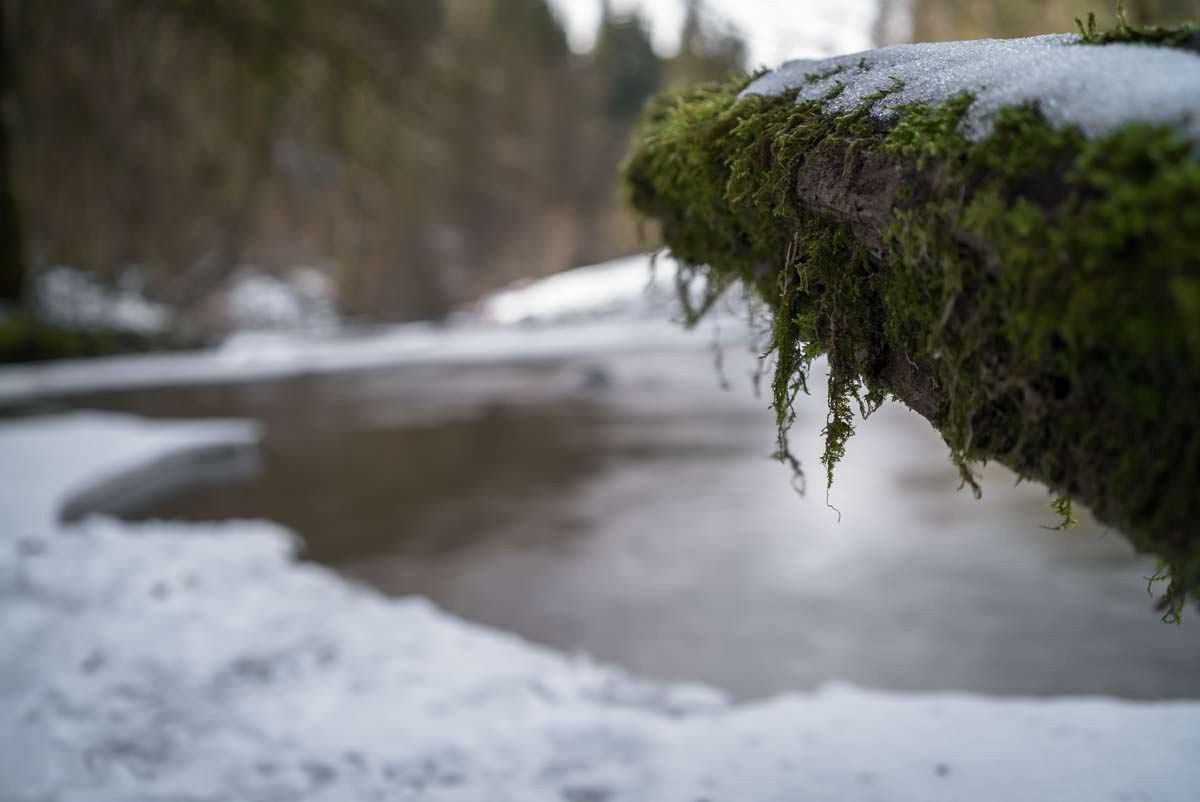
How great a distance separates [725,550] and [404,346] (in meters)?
12.6

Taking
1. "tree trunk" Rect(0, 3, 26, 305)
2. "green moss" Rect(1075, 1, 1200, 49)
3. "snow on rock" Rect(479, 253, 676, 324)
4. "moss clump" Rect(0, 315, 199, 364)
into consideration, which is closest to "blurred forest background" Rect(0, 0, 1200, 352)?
"tree trunk" Rect(0, 3, 26, 305)

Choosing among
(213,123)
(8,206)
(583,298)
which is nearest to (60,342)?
(8,206)

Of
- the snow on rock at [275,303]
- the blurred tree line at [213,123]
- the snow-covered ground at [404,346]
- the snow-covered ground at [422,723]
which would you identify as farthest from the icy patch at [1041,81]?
the snow on rock at [275,303]

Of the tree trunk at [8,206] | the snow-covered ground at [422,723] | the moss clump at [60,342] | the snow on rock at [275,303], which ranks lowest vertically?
the snow on rock at [275,303]

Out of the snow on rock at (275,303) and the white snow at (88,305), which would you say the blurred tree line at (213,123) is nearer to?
the white snow at (88,305)

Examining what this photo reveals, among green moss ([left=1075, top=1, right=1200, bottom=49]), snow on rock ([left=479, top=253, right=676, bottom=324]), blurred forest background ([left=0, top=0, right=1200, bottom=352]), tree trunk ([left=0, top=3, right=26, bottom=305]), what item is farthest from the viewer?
snow on rock ([left=479, top=253, right=676, bottom=324])

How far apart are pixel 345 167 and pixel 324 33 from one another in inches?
103

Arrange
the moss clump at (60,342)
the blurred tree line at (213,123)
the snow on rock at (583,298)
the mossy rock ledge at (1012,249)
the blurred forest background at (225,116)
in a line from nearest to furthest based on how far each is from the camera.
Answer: the mossy rock ledge at (1012,249)
the blurred forest background at (225,116)
the blurred tree line at (213,123)
the moss clump at (60,342)
the snow on rock at (583,298)

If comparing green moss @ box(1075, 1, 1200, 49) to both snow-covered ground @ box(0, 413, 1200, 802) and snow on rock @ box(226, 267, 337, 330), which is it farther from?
snow on rock @ box(226, 267, 337, 330)

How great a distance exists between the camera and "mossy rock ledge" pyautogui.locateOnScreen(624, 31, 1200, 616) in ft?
3.13

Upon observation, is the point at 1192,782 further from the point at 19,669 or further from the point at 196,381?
the point at 196,381

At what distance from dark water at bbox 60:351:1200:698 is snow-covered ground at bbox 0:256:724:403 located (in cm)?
333

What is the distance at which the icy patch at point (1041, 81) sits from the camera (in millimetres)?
998

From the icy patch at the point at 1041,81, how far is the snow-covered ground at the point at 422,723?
157cm
